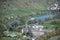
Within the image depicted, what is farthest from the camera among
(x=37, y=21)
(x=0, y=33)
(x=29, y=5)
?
(x=29, y=5)

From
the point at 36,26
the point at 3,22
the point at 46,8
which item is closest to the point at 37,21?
the point at 36,26

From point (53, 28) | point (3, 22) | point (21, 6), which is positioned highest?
point (21, 6)

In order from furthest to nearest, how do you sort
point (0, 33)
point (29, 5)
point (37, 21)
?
1. point (29, 5)
2. point (37, 21)
3. point (0, 33)

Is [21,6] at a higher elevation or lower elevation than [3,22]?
higher

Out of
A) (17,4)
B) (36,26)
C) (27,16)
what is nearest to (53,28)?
(36,26)

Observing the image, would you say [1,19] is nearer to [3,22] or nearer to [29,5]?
[3,22]

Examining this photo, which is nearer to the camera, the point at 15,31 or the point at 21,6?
the point at 15,31
